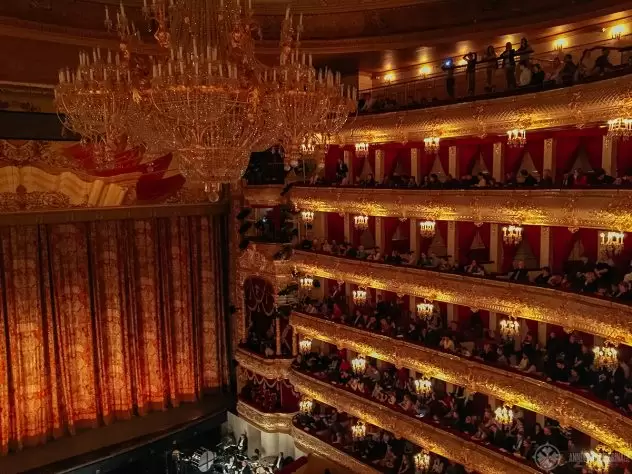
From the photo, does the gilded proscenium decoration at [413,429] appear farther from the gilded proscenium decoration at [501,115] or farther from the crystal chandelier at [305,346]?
the gilded proscenium decoration at [501,115]

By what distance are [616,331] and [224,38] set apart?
8360mm

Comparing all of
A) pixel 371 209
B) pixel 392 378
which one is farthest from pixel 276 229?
pixel 392 378

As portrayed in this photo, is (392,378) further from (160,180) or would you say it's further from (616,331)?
(160,180)

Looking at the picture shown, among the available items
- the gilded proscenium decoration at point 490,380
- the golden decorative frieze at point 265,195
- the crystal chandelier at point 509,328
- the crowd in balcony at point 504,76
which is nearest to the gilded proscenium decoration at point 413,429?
the gilded proscenium decoration at point 490,380

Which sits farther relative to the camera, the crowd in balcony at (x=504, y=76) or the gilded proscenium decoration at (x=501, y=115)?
the crowd in balcony at (x=504, y=76)

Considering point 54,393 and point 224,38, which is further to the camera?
point 54,393

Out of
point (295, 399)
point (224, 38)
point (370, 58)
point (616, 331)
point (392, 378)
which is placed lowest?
point (295, 399)

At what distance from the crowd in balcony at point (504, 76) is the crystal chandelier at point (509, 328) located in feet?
16.5

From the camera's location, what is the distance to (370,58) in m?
17.5

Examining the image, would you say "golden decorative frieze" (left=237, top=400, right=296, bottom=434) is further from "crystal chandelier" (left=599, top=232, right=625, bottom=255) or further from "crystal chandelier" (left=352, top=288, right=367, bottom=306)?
"crystal chandelier" (left=599, top=232, right=625, bottom=255)

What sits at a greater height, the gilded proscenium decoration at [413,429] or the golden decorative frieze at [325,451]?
the gilded proscenium decoration at [413,429]

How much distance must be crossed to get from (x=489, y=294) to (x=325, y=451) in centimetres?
706

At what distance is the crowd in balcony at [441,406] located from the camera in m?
13.1

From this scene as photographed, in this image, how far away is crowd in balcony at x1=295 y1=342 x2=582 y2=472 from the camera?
13.1m
